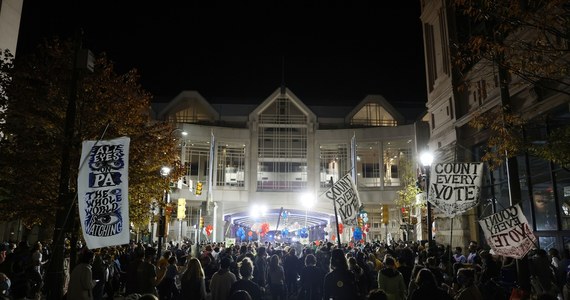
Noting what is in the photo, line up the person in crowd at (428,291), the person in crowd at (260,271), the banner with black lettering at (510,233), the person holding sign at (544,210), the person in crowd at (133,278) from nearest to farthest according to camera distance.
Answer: the person in crowd at (428,291)
the banner with black lettering at (510,233)
the person in crowd at (133,278)
the person in crowd at (260,271)
the person holding sign at (544,210)

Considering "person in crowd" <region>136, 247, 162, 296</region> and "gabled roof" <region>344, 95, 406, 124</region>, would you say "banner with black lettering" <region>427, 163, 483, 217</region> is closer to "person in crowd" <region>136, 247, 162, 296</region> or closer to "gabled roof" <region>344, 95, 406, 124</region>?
"person in crowd" <region>136, 247, 162, 296</region>

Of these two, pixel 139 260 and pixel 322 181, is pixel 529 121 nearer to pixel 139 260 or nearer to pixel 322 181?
pixel 139 260

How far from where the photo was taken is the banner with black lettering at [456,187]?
1123cm

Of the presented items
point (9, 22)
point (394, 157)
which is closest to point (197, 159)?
point (394, 157)

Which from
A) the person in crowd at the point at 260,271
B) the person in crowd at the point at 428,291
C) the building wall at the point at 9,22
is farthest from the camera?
the building wall at the point at 9,22

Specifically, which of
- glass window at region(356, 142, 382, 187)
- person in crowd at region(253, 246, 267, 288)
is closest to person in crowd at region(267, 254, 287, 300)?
person in crowd at region(253, 246, 267, 288)

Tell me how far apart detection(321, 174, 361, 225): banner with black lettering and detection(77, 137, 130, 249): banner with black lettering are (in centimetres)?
723

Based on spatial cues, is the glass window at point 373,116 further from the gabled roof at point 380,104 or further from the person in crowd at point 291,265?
the person in crowd at point 291,265

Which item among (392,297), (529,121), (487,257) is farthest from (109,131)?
(529,121)

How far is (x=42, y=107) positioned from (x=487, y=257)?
14292 millimetres

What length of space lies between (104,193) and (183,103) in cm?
4591

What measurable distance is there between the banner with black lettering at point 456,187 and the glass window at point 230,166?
37.8 meters

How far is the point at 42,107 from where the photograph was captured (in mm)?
13891

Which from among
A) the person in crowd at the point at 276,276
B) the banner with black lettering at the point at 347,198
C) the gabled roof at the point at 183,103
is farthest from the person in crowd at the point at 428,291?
the gabled roof at the point at 183,103
